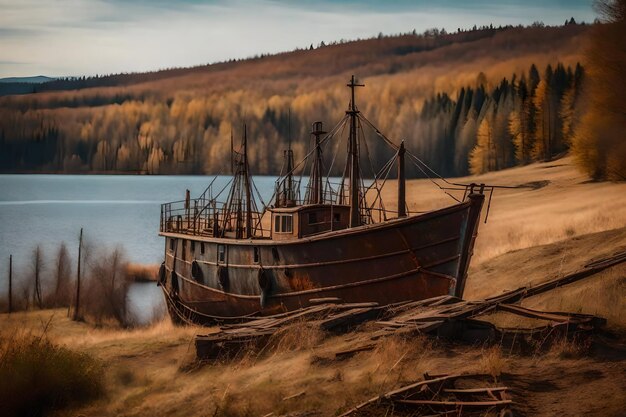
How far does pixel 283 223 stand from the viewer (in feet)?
88.2

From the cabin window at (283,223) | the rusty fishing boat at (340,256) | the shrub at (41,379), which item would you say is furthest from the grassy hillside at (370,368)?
the cabin window at (283,223)

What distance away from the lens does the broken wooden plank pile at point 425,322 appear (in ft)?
51.6

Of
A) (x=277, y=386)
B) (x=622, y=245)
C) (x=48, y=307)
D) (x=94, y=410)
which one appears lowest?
(x=48, y=307)

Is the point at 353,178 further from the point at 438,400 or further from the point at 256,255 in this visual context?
the point at 438,400

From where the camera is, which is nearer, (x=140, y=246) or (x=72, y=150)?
(x=140, y=246)

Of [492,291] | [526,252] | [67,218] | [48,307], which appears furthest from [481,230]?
[67,218]

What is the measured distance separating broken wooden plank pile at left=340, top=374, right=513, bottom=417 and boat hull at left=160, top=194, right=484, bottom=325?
923cm

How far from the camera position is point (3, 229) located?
273 feet

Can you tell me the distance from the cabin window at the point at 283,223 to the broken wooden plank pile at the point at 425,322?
6334mm

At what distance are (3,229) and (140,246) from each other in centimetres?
2037

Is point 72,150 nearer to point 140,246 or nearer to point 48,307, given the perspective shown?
point 140,246

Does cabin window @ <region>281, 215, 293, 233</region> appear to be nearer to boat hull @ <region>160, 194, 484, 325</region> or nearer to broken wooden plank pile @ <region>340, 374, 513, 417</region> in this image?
boat hull @ <region>160, 194, 484, 325</region>

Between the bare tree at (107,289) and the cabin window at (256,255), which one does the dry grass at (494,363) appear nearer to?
the cabin window at (256,255)

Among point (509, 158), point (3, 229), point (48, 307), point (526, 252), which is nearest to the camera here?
point (526, 252)
